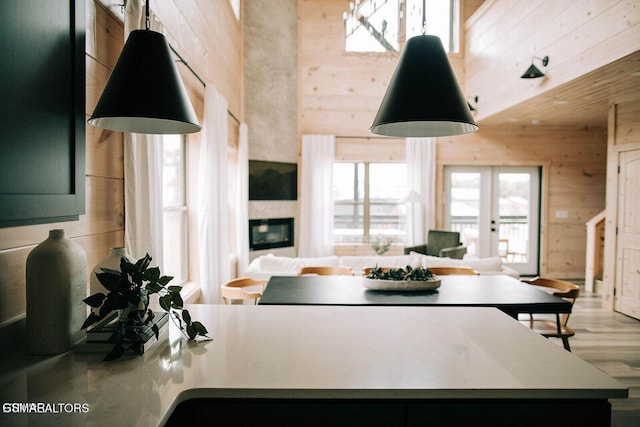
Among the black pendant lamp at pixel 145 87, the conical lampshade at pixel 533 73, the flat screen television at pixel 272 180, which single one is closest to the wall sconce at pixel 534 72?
the conical lampshade at pixel 533 73

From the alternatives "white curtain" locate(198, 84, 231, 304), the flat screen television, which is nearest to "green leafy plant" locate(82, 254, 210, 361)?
"white curtain" locate(198, 84, 231, 304)

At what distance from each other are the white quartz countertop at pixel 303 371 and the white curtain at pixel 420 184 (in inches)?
262

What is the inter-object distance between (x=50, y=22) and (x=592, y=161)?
9.29m

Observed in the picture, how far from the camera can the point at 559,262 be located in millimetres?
8188

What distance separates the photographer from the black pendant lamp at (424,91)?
1.59 m

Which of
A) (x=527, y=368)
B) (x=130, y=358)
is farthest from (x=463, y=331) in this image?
(x=130, y=358)

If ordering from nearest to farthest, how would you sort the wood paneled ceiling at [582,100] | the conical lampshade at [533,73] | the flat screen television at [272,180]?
the wood paneled ceiling at [582,100] < the conical lampshade at [533,73] < the flat screen television at [272,180]

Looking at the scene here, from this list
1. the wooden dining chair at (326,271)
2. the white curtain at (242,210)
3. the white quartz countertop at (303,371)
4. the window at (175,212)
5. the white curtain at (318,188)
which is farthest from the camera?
the white curtain at (318,188)

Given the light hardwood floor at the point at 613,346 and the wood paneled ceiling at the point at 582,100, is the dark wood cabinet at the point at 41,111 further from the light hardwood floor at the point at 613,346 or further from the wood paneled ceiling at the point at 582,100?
the wood paneled ceiling at the point at 582,100

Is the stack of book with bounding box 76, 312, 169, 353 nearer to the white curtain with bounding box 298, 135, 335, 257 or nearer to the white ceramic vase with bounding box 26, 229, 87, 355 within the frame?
the white ceramic vase with bounding box 26, 229, 87, 355

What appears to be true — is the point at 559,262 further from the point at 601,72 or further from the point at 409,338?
the point at 409,338

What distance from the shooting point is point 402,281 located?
2.96 metres

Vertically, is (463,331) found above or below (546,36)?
below

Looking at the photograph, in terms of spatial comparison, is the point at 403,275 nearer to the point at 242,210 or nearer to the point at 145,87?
the point at 145,87
